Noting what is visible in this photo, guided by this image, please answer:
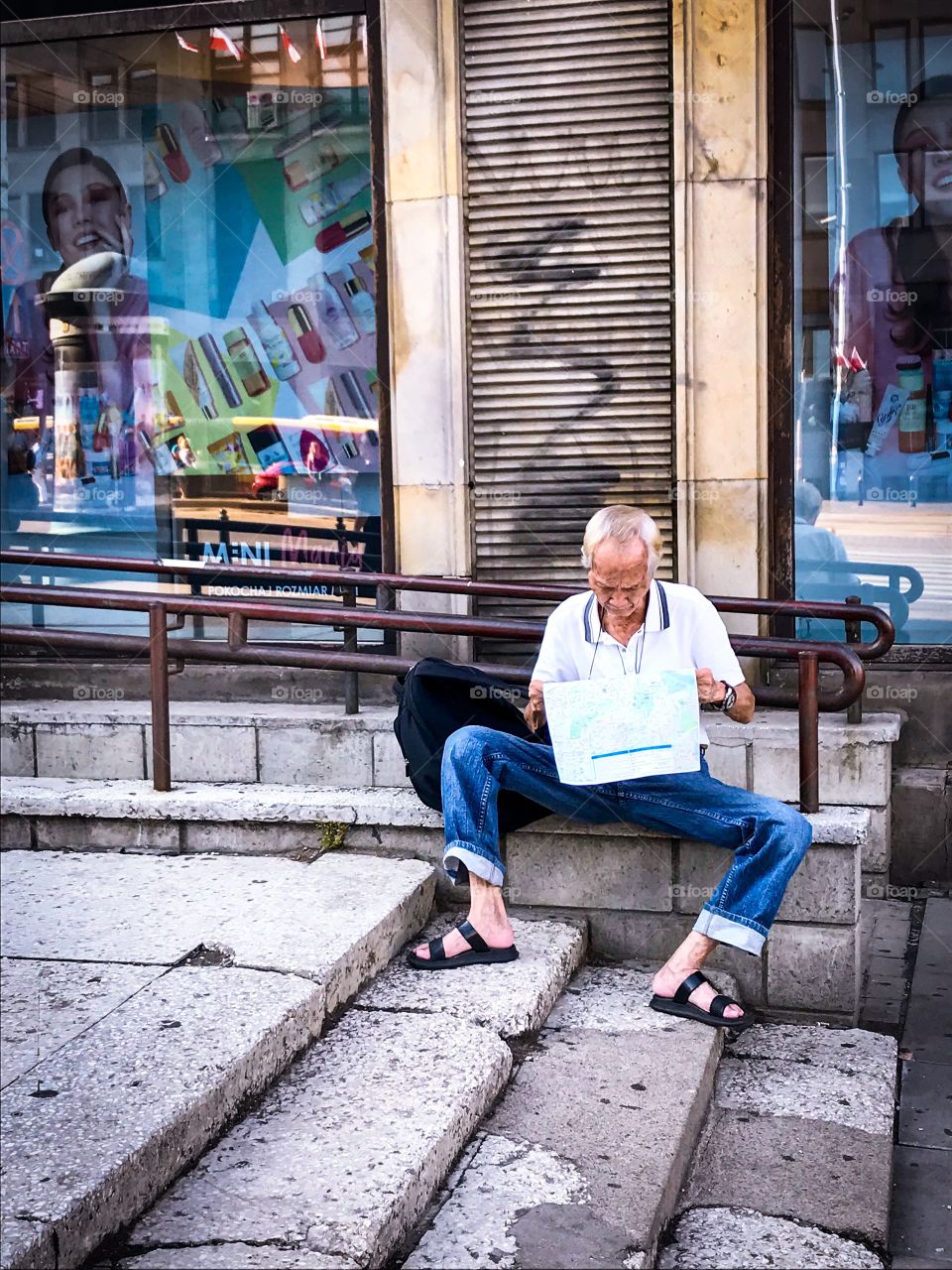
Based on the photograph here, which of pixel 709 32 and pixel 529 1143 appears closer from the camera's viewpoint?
pixel 529 1143

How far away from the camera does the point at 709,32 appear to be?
598cm

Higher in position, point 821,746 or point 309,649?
point 309,649

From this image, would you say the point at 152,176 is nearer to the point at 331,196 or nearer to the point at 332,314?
the point at 331,196

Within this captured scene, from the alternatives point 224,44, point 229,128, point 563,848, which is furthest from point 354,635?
point 224,44

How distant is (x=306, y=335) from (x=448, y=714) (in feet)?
9.65

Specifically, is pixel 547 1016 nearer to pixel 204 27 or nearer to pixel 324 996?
pixel 324 996

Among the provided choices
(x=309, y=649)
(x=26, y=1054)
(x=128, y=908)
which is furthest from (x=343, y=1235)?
(x=309, y=649)

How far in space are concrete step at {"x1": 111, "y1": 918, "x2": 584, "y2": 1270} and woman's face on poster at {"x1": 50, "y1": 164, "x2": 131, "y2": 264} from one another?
4439 mm

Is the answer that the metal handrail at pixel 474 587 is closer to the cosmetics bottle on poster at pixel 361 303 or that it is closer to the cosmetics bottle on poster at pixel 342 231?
the cosmetics bottle on poster at pixel 361 303

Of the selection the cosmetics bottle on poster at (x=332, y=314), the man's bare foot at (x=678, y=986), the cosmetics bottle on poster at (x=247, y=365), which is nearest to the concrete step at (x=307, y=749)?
the man's bare foot at (x=678, y=986)

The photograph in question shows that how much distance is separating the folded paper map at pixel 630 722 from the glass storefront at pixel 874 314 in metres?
2.39

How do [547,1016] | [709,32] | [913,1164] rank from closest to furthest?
[913,1164] → [547,1016] → [709,32]

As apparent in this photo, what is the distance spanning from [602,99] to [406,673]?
2.89 meters

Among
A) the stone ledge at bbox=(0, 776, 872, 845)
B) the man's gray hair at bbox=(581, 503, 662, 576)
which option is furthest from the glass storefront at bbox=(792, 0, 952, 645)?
the man's gray hair at bbox=(581, 503, 662, 576)
